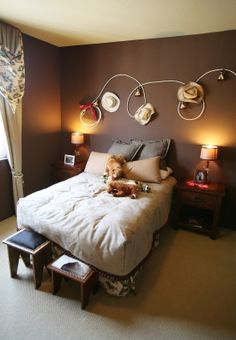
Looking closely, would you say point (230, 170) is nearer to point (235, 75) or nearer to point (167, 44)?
point (235, 75)

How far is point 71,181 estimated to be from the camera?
2.80 m

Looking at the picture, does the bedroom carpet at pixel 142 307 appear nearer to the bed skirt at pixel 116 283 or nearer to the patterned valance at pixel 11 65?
the bed skirt at pixel 116 283

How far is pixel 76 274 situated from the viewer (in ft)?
5.61

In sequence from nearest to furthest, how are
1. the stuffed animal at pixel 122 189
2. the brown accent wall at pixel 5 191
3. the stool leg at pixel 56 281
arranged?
the stool leg at pixel 56 281, the stuffed animal at pixel 122 189, the brown accent wall at pixel 5 191

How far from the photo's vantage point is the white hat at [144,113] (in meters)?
3.15

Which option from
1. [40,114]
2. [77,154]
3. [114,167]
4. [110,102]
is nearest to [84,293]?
[114,167]

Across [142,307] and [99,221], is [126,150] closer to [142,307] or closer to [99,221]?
[99,221]

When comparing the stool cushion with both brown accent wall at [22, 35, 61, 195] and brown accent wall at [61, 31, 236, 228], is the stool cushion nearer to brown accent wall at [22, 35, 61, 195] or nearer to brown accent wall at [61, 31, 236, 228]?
brown accent wall at [22, 35, 61, 195]

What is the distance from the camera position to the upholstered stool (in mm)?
1839

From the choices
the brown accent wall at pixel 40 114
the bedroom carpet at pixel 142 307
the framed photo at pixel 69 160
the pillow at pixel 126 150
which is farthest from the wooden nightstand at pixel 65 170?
the bedroom carpet at pixel 142 307

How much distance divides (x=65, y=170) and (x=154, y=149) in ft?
4.69

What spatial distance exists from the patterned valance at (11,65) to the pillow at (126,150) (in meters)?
1.42

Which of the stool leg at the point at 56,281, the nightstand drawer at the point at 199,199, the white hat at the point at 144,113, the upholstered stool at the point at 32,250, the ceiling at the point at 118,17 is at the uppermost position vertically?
the ceiling at the point at 118,17

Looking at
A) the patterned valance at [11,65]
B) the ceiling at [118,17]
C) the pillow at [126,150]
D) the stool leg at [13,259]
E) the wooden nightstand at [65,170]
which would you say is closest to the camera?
the stool leg at [13,259]
